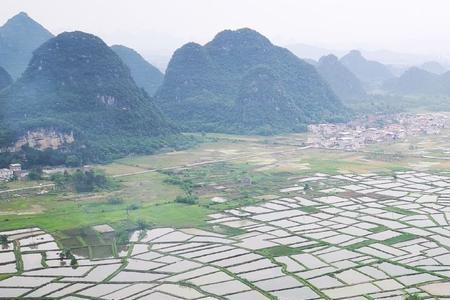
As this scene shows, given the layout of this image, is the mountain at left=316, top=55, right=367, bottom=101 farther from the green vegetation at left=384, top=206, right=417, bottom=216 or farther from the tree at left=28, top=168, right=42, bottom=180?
the green vegetation at left=384, top=206, right=417, bottom=216

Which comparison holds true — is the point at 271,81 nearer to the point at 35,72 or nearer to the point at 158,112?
the point at 158,112

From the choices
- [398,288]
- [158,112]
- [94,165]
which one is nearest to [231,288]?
[398,288]

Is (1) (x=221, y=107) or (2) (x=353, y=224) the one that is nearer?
(2) (x=353, y=224)

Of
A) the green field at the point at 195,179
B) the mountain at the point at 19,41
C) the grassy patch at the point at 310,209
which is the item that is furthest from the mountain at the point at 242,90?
the grassy patch at the point at 310,209

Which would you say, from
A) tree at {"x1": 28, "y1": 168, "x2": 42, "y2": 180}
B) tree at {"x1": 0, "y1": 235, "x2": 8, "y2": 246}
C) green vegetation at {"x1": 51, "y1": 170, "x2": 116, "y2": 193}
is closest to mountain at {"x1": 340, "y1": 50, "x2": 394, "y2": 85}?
tree at {"x1": 28, "y1": 168, "x2": 42, "y2": 180}

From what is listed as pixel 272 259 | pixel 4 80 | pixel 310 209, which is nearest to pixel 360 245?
pixel 272 259
